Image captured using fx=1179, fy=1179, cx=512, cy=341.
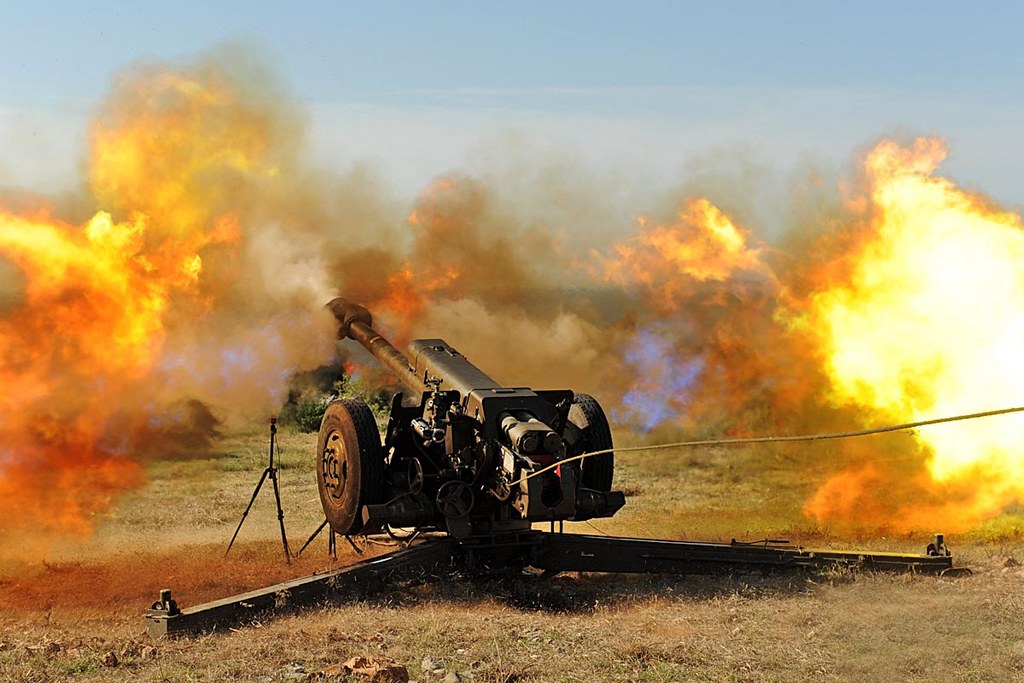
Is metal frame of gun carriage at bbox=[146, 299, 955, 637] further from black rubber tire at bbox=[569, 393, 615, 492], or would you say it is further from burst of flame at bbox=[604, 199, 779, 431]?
burst of flame at bbox=[604, 199, 779, 431]

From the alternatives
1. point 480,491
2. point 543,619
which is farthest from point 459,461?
point 543,619

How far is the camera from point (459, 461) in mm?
12508

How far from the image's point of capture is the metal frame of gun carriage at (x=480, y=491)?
11.9m

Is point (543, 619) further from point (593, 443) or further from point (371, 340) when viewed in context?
point (371, 340)

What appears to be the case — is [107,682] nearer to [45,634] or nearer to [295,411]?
[45,634]

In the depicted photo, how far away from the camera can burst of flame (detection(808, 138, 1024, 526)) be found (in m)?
16.0

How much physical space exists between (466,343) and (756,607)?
9.77 meters

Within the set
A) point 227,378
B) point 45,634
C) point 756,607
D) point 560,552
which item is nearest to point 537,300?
point 227,378

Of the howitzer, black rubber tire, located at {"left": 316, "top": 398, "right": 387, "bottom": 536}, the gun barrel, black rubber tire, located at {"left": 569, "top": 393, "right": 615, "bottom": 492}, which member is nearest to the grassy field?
the howitzer

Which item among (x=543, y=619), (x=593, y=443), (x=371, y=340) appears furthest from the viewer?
(x=371, y=340)

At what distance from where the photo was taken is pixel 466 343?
20656 millimetres

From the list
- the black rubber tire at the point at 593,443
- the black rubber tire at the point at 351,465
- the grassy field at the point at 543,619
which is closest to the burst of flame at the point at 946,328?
the grassy field at the point at 543,619

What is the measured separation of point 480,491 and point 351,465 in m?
1.43

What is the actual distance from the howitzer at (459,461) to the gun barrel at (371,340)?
0.60m
